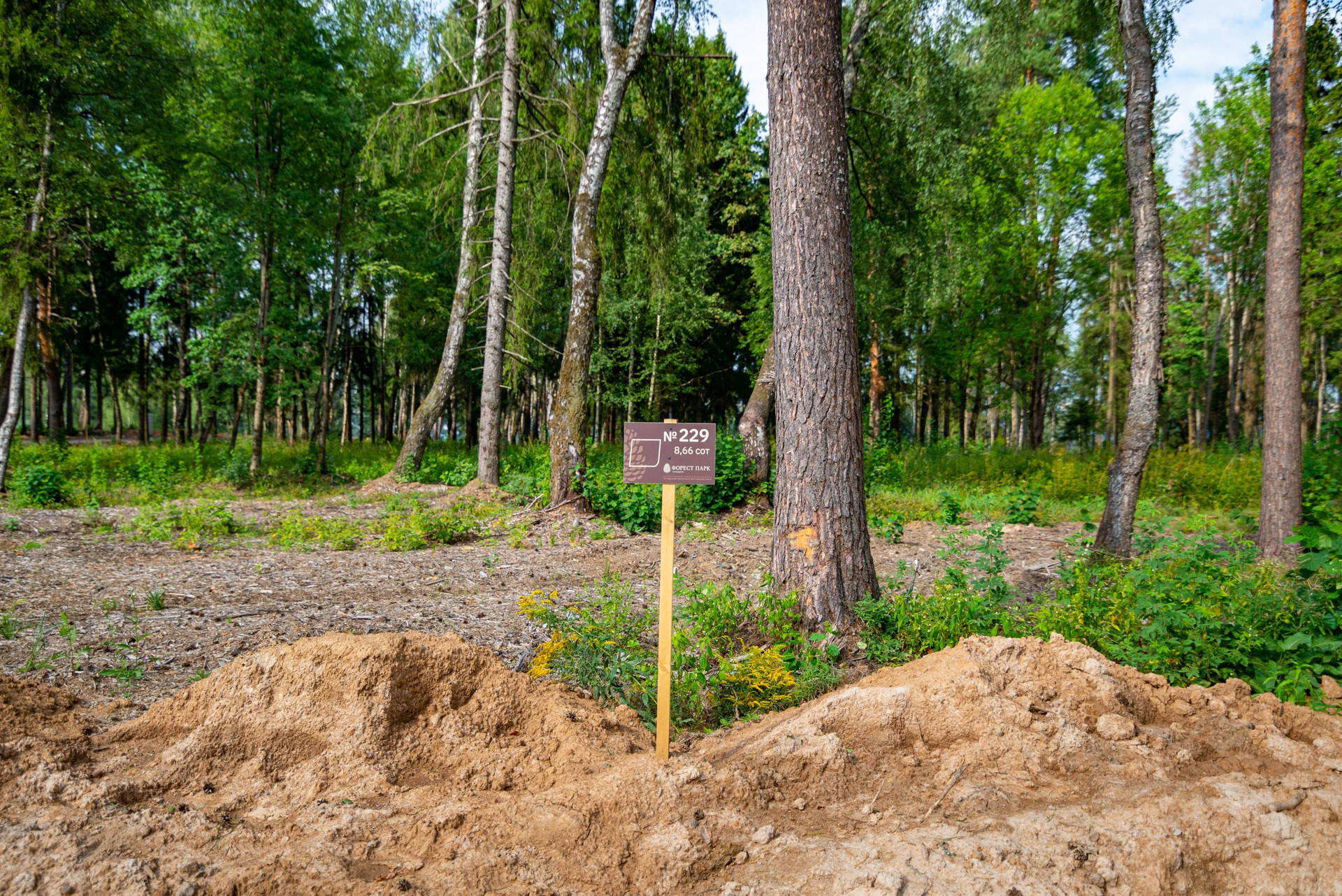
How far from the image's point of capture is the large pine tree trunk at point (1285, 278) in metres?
7.42

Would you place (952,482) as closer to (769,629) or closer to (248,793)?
(769,629)

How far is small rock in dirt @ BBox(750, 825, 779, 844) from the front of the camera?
2.82m

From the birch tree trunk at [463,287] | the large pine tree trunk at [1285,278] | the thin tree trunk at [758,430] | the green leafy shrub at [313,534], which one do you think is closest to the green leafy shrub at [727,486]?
the thin tree trunk at [758,430]

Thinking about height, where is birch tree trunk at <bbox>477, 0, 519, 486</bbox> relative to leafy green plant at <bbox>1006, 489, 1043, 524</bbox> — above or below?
above

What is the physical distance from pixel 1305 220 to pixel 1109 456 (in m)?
7.14

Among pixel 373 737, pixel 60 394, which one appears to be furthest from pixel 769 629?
pixel 60 394

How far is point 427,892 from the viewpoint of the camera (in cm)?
246

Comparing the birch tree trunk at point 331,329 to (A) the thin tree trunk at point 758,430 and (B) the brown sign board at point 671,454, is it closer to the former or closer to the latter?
(A) the thin tree trunk at point 758,430

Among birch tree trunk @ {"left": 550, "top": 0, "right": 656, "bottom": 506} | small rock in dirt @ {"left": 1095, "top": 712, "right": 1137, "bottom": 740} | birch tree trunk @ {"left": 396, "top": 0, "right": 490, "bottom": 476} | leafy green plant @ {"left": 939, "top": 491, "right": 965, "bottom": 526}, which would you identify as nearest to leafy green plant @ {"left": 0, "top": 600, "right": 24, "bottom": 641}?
birch tree trunk @ {"left": 550, "top": 0, "right": 656, "bottom": 506}

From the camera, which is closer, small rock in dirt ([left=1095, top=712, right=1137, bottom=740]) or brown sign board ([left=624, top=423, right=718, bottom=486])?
small rock in dirt ([left=1095, top=712, right=1137, bottom=740])

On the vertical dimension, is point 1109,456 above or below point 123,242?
below

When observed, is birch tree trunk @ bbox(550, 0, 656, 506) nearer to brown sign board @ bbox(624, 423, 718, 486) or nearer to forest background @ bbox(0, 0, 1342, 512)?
forest background @ bbox(0, 0, 1342, 512)

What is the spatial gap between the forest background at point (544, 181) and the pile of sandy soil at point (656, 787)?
7801 millimetres

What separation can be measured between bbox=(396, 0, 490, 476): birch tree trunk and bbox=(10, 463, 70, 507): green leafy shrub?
17.9ft
